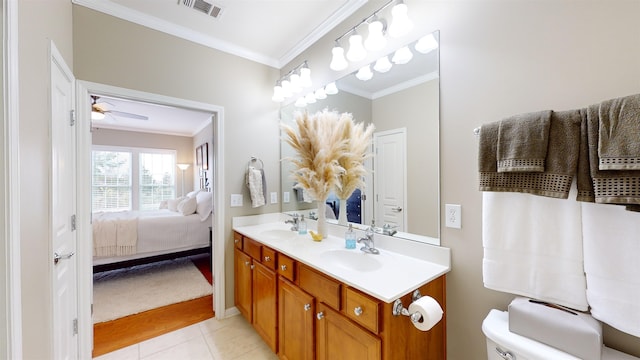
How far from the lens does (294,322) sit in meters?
1.49

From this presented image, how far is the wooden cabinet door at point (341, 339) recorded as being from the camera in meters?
1.03

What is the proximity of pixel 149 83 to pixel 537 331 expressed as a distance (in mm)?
2786

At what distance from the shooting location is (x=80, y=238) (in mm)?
1731

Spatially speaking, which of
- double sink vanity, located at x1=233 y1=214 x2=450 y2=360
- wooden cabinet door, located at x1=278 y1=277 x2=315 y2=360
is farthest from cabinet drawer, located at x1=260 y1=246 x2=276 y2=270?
wooden cabinet door, located at x1=278 y1=277 x2=315 y2=360

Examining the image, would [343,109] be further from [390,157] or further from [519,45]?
[519,45]

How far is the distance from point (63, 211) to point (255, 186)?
133cm

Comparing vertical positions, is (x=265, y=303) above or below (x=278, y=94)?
below

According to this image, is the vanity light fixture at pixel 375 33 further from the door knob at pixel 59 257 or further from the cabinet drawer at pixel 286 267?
A: the door knob at pixel 59 257

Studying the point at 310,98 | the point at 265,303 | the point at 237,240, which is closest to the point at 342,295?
the point at 265,303

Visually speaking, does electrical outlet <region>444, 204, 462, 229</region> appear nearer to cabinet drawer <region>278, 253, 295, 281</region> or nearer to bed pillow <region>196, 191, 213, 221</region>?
cabinet drawer <region>278, 253, 295, 281</region>

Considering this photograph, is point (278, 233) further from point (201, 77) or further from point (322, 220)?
point (201, 77)

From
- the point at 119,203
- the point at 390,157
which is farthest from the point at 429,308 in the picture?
the point at 119,203

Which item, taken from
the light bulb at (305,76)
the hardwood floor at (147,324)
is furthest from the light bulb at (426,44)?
the hardwood floor at (147,324)

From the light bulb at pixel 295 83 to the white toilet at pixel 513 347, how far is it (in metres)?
2.11
